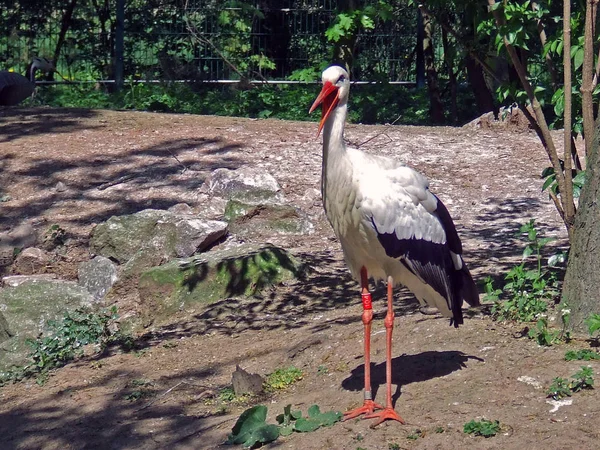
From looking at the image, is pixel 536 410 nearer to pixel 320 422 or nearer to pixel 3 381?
pixel 320 422

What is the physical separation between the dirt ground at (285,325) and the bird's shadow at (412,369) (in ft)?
0.04

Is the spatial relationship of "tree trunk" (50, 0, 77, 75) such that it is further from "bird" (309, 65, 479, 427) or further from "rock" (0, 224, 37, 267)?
"bird" (309, 65, 479, 427)

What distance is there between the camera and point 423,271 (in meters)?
5.05

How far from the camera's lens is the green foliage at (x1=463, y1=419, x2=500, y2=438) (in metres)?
4.45

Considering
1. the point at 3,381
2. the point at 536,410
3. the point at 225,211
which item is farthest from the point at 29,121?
the point at 536,410

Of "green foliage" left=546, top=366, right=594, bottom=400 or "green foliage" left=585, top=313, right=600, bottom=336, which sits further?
"green foliage" left=585, top=313, right=600, bottom=336

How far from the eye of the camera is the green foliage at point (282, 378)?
566cm

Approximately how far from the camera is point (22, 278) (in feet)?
26.4

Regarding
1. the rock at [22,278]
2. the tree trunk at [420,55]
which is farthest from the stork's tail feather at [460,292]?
the tree trunk at [420,55]

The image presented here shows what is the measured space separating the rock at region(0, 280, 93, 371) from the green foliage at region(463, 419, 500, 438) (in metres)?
3.64

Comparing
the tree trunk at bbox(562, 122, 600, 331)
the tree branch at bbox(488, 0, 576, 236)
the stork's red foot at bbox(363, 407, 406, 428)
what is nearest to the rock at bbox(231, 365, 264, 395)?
the stork's red foot at bbox(363, 407, 406, 428)

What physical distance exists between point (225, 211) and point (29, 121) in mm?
3648

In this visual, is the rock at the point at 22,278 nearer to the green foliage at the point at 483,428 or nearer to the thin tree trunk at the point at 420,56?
the green foliage at the point at 483,428

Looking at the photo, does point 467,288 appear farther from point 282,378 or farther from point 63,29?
point 63,29
